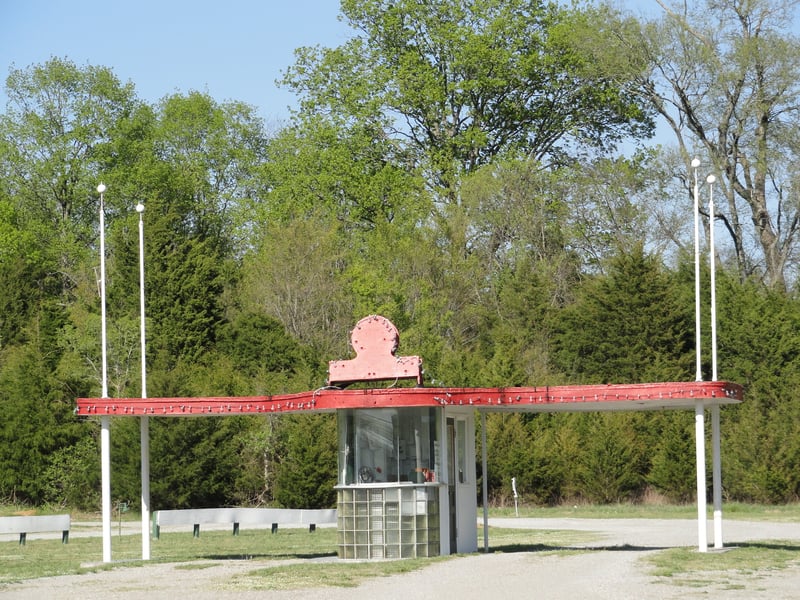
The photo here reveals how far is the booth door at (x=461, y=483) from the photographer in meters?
23.1

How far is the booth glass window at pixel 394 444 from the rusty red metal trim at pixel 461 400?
400 mm

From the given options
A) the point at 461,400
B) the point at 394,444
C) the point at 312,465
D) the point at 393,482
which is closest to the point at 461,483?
the point at 393,482

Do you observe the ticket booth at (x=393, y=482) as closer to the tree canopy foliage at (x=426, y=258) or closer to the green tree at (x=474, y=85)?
the tree canopy foliage at (x=426, y=258)

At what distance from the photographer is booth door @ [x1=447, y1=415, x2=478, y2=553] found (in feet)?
75.9

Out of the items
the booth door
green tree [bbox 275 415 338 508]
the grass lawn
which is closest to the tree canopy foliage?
green tree [bbox 275 415 338 508]

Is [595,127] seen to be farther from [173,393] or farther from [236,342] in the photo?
[173,393]

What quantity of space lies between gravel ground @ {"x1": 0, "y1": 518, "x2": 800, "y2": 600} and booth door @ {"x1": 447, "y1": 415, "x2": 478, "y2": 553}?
34.5 inches

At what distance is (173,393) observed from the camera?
Result: 4253 cm

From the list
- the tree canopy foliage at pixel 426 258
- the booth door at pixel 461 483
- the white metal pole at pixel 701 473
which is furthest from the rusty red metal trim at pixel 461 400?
the tree canopy foliage at pixel 426 258

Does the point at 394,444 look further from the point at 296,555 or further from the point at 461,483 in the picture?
the point at 296,555

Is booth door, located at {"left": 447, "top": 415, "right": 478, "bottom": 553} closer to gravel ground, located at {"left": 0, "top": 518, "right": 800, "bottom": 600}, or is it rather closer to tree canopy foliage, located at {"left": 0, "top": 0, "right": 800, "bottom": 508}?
gravel ground, located at {"left": 0, "top": 518, "right": 800, "bottom": 600}

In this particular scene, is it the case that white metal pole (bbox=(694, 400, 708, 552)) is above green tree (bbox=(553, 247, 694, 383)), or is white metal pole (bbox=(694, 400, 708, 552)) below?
below

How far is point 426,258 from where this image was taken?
52.8m

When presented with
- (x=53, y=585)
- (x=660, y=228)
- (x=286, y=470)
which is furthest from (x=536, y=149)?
(x=53, y=585)
